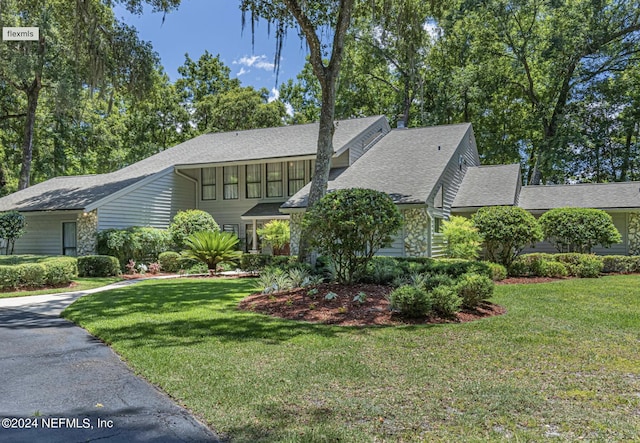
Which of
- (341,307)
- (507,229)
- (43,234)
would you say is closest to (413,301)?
(341,307)

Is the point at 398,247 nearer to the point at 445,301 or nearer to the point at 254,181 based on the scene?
the point at 445,301

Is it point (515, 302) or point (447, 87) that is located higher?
point (447, 87)

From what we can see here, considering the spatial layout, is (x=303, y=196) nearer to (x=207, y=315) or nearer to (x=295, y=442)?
(x=207, y=315)

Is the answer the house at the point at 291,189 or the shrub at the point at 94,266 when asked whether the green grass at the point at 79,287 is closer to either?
the shrub at the point at 94,266

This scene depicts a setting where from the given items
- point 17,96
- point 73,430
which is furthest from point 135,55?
point 73,430

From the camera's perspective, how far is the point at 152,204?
1967 cm

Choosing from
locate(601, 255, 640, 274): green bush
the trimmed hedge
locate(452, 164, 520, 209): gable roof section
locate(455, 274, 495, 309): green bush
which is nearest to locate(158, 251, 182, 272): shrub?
the trimmed hedge

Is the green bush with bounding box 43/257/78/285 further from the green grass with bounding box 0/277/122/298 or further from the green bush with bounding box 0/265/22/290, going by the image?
the green bush with bounding box 0/265/22/290

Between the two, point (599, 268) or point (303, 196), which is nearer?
point (599, 268)

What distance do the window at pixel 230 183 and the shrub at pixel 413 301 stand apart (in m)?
16.1

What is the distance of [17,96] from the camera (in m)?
25.9

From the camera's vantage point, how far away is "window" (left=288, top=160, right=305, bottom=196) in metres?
20.8

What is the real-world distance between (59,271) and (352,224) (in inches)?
347

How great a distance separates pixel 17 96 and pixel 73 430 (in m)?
29.1
